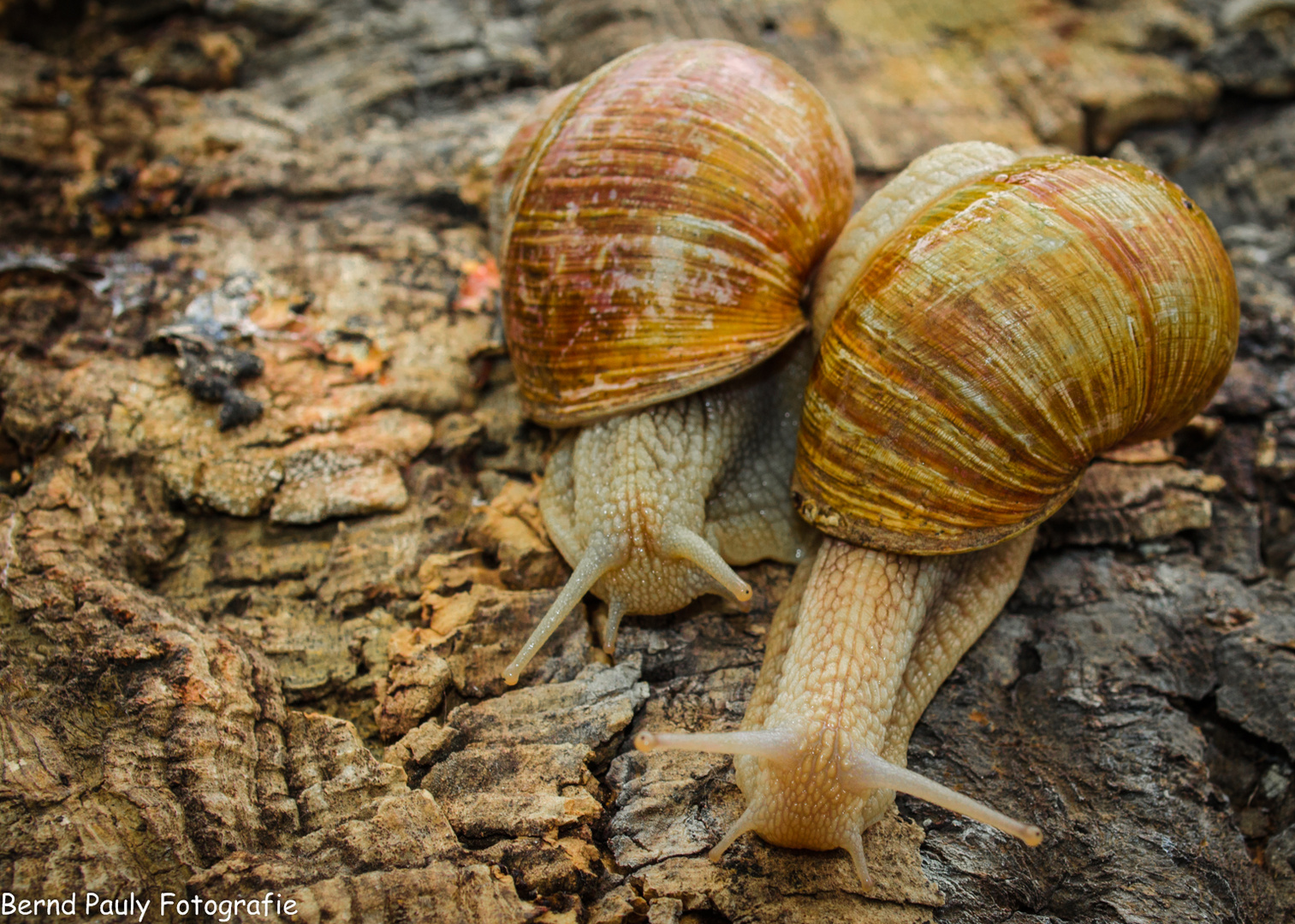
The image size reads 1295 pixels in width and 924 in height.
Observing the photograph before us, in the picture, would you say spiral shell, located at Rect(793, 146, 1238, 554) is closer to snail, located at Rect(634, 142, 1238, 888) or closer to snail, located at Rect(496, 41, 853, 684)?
snail, located at Rect(634, 142, 1238, 888)

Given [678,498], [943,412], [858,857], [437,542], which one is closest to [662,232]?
[678,498]

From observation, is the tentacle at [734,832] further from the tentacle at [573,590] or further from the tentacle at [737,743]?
the tentacle at [573,590]

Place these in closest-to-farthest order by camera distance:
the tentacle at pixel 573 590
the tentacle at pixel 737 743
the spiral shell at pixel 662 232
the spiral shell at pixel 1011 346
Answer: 1. the tentacle at pixel 737 743
2. the spiral shell at pixel 1011 346
3. the tentacle at pixel 573 590
4. the spiral shell at pixel 662 232

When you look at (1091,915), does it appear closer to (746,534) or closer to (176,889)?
(746,534)

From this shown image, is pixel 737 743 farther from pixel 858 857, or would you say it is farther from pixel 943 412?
pixel 943 412

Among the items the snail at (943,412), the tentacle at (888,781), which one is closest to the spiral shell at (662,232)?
the snail at (943,412)

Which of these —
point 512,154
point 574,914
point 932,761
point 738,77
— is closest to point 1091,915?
point 932,761
